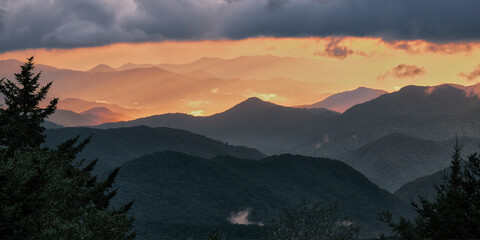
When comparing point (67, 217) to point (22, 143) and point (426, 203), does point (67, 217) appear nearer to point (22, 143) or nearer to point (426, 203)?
point (22, 143)

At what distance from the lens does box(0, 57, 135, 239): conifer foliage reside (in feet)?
97.0

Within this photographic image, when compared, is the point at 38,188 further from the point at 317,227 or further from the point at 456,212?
the point at 317,227

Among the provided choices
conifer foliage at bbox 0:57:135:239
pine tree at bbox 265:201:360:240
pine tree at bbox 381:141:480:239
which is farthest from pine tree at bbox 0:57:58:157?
pine tree at bbox 381:141:480:239

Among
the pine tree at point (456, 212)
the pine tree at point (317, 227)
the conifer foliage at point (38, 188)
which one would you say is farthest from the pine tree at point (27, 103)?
the pine tree at point (456, 212)

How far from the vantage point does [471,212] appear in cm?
4206

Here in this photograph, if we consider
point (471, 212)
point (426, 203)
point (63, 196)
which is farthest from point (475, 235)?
point (63, 196)

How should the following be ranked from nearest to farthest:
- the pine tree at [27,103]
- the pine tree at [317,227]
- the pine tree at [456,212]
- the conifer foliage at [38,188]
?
the conifer foliage at [38,188] < the pine tree at [456,212] < the pine tree at [27,103] < the pine tree at [317,227]

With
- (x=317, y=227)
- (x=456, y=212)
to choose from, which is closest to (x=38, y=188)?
(x=456, y=212)

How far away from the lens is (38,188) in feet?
102

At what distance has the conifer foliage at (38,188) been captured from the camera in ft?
97.0

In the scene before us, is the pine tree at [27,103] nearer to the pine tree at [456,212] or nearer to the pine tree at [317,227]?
the pine tree at [317,227]

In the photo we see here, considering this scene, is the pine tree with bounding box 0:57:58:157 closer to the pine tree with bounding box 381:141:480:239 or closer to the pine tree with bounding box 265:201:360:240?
the pine tree with bounding box 265:201:360:240

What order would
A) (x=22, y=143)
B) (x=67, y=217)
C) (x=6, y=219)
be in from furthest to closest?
(x=22, y=143), (x=67, y=217), (x=6, y=219)

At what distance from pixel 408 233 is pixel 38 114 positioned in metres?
37.8
